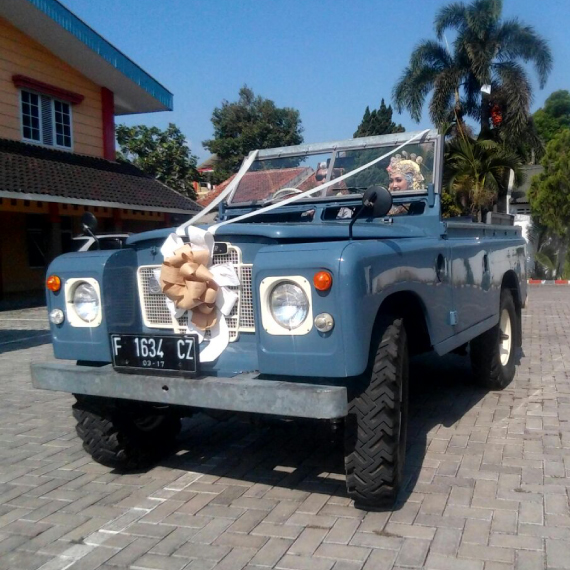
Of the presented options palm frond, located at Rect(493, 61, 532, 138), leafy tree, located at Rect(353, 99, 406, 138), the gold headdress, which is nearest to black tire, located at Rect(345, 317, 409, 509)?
the gold headdress

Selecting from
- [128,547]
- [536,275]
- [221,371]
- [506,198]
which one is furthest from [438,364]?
[506,198]

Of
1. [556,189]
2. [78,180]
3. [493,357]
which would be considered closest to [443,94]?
[556,189]

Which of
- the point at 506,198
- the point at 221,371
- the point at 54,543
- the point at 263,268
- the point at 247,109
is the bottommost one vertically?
the point at 54,543

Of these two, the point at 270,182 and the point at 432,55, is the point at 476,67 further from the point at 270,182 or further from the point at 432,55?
A: the point at 270,182

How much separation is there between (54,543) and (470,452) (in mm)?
2607

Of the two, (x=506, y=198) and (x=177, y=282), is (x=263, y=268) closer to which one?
(x=177, y=282)

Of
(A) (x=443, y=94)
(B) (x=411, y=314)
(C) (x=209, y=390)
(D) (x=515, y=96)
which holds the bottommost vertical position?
(C) (x=209, y=390)

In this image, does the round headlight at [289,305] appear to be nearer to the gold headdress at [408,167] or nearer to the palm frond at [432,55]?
the gold headdress at [408,167]

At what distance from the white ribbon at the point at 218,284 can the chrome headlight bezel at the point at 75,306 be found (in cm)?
50

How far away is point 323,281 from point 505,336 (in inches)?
155

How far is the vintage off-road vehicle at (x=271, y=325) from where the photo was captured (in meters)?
3.12

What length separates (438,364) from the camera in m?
7.34

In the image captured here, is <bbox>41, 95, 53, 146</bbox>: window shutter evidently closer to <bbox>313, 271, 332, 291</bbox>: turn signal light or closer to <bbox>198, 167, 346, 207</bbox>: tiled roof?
<bbox>198, 167, 346, 207</bbox>: tiled roof

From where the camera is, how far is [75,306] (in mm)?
3961
